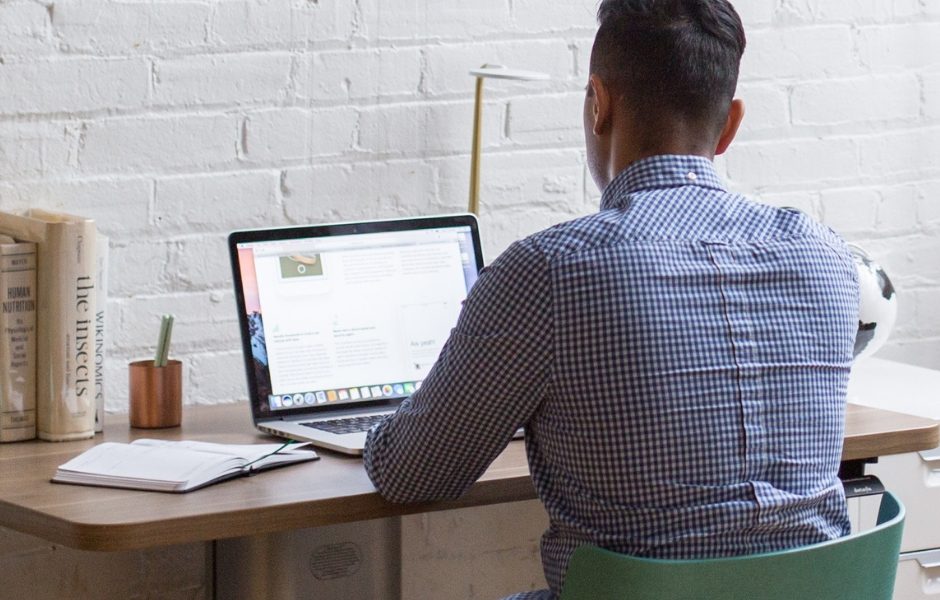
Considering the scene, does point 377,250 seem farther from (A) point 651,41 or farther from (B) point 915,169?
(B) point 915,169

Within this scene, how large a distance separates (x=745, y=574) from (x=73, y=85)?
4.00 ft

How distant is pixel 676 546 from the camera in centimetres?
129

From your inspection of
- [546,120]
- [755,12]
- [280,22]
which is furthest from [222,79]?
[755,12]

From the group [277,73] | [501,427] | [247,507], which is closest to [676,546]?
[501,427]

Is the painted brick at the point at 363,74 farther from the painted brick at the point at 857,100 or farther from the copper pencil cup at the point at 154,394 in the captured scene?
the painted brick at the point at 857,100

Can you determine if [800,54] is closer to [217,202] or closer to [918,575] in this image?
[918,575]

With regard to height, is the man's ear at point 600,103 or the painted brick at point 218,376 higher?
the man's ear at point 600,103

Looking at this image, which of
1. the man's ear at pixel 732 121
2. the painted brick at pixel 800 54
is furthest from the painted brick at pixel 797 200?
the man's ear at pixel 732 121

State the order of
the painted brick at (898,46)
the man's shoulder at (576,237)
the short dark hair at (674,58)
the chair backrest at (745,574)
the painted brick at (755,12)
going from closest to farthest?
the chair backrest at (745,574), the man's shoulder at (576,237), the short dark hair at (674,58), the painted brick at (755,12), the painted brick at (898,46)

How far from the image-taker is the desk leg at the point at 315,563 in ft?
5.47

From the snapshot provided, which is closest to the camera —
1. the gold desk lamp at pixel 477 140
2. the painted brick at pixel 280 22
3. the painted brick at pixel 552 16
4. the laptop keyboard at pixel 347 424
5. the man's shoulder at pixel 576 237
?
the man's shoulder at pixel 576 237

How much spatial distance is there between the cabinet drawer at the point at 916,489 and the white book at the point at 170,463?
866 mm

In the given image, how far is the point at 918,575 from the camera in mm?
1987

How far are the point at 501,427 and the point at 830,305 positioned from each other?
1.22 feet
